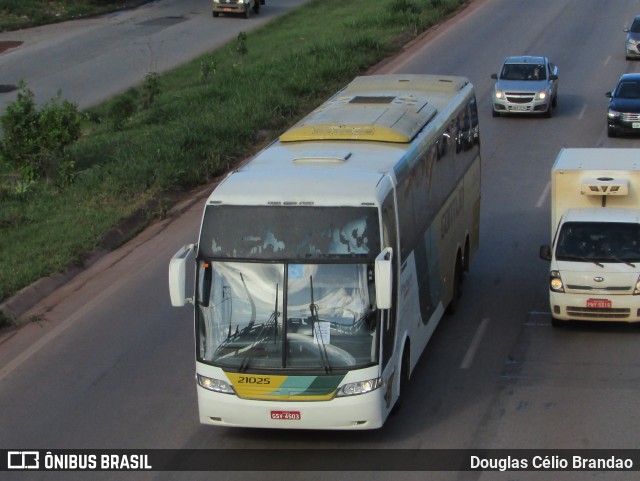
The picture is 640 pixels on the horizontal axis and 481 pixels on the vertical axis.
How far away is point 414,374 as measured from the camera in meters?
15.4

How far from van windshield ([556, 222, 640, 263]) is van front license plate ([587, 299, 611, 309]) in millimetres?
621

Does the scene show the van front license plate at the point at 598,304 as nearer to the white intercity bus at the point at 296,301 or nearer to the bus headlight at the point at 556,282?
the bus headlight at the point at 556,282

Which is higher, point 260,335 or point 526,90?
point 260,335

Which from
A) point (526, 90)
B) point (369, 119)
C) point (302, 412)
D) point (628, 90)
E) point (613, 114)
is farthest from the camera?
point (526, 90)

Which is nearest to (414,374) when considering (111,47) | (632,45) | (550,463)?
(550,463)

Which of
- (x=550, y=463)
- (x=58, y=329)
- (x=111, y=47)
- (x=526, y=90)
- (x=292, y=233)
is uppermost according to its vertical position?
(x=292, y=233)

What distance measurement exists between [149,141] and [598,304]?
1443 cm

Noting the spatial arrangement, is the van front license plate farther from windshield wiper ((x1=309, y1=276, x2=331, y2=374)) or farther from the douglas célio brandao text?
windshield wiper ((x1=309, y1=276, x2=331, y2=374))

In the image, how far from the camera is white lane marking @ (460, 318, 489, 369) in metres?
15.8

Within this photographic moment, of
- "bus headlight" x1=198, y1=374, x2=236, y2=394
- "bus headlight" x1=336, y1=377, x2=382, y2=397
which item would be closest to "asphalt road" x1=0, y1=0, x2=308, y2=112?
"bus headlight" x1=198, y1=374, x2=236, y2=394

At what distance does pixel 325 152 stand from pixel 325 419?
3.59m

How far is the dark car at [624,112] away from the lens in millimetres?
30062

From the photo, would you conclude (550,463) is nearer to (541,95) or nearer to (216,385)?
(216,385)

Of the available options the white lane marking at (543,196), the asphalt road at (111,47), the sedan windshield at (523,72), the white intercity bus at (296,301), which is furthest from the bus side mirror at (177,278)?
the asphalt road at (111,47)
